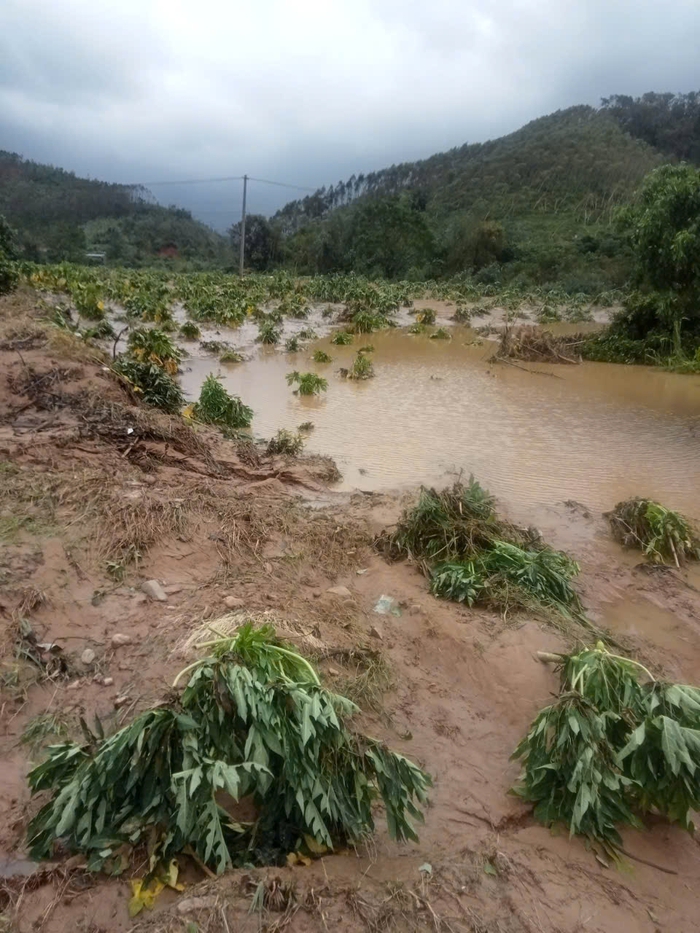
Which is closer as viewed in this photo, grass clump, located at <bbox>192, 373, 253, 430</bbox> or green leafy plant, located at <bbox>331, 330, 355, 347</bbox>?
grass clump, located at <bbox>192, 373, 253, 430</bbox>

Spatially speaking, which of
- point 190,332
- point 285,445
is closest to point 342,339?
point 190,332

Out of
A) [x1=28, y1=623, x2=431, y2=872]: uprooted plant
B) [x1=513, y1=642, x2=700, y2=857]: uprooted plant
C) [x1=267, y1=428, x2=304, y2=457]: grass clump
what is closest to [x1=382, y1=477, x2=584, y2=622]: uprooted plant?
[x1=513, y1=642, x2=700, y2=857]: uprooted plant

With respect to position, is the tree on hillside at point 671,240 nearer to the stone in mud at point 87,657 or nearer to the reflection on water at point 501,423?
the reflection on water at point 501,423

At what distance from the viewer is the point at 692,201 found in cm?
1316

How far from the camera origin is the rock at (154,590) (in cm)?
390

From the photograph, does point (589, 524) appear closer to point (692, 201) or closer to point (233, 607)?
point (233, 607)

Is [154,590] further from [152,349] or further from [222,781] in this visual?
[152,349]

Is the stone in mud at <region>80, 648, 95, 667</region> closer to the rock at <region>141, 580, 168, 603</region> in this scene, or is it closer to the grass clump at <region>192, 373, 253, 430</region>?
the rock at <region>141, 580, 168, 603</region>

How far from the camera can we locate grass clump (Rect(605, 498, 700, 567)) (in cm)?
555

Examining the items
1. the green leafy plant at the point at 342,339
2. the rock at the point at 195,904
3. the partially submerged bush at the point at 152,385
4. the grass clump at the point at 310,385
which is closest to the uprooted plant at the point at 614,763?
the rock at the point at 195,904

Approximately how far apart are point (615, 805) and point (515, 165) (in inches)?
2316

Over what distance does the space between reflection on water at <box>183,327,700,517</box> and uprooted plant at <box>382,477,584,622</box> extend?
186 cm

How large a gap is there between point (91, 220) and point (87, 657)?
70.0 metres

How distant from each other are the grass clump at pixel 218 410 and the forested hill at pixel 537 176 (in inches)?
1559
